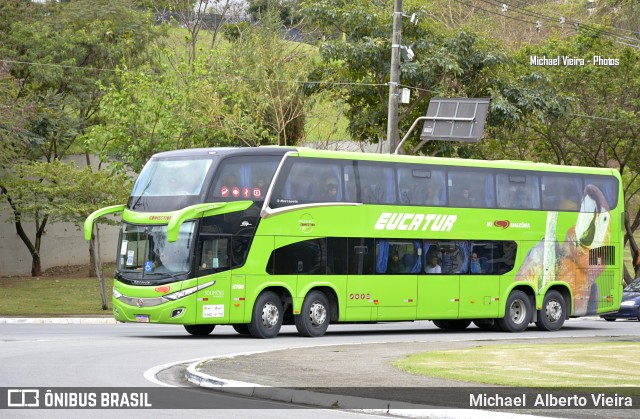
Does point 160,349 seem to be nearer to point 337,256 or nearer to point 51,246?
point 337,256

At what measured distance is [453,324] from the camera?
3155 centimetres

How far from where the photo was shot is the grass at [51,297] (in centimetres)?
3747

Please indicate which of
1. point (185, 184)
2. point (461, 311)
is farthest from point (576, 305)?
point (185, 184)

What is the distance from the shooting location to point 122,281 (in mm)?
24766

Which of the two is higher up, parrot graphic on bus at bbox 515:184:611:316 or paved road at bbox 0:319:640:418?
parrot graphic on bus at bbox 515:184:611:316

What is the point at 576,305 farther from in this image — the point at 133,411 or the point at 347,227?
the point at 133,411

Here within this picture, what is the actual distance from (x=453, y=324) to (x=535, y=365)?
1458 cm

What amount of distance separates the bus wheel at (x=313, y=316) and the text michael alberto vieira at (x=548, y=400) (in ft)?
42.1

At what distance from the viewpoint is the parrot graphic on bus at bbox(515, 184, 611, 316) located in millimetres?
30250

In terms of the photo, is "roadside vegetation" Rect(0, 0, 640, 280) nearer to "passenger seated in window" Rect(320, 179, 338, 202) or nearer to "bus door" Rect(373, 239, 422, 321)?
"bus door" Rect(373, 239, 422, 321)

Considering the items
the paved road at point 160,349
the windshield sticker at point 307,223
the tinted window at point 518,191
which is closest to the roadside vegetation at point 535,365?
the paved road at point 160,349

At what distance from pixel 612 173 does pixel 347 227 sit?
380 inches

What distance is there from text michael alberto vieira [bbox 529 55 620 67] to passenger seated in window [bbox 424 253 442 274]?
19973 mm

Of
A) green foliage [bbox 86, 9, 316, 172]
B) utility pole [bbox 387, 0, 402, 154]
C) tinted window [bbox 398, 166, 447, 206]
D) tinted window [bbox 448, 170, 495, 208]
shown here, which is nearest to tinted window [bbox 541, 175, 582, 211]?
tinted window [bbox 448, 170, 495, 208]
